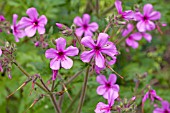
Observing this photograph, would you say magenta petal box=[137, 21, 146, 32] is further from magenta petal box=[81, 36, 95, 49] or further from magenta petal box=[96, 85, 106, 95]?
magenta petal box=[81, 36, 95, 49]

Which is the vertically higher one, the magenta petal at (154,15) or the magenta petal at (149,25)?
the magenta petal at (154,15)

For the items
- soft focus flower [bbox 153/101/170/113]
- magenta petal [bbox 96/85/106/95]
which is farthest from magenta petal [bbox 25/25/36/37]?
soft focus flower [bbox 153/101/170/113]

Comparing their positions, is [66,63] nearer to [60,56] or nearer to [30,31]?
[60,56]

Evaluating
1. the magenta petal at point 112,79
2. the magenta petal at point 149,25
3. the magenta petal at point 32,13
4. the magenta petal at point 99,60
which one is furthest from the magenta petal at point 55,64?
the magenta petal at point 149,25

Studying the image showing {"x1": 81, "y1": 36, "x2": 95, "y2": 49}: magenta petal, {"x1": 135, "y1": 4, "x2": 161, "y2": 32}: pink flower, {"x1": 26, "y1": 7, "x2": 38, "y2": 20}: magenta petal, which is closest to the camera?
{"x1": 81, "y1": 36, "x2": 95, "y2": 49}: magenta petal

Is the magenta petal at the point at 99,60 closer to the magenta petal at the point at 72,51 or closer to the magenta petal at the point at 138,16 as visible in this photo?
the magenta petal at the point at 72,51

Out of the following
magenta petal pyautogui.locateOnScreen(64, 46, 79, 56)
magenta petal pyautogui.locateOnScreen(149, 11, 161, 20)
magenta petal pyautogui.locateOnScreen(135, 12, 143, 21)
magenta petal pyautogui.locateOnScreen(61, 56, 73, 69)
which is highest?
magenta petal pyautogui.locateOnScreen(64, 46, 79, 56)

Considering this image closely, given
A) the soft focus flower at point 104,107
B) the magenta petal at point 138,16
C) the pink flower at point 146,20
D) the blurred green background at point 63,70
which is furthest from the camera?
the blurred green background at point 63,70

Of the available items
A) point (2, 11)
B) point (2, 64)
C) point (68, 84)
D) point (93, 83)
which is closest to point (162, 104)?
point (93, 83)

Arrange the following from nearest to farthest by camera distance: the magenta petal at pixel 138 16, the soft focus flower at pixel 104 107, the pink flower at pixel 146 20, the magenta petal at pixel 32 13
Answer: the soft focus flower at pixel 104 107 → the magenta petal at pixel 32 13 → the magenta petal at pixel 138 16 → the pink flower at pixel 146 20
